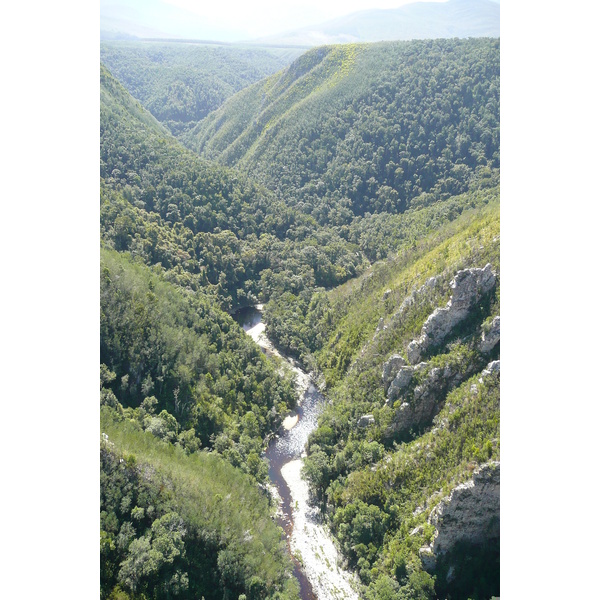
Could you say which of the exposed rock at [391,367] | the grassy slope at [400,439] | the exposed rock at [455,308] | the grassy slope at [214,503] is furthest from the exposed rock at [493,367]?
the grassy slope at [214,503]

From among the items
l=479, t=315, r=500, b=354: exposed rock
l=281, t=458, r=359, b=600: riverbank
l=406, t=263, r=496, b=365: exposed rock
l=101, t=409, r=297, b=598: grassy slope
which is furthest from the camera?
l=406, t=263, r=496, b=365: exposed rock

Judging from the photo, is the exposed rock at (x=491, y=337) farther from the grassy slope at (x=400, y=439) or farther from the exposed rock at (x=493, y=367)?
the exposed rock at (x=493, y=367)

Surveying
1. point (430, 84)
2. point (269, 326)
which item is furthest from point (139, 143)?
point (430, 84)

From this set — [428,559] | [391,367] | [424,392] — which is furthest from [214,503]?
[391,367]

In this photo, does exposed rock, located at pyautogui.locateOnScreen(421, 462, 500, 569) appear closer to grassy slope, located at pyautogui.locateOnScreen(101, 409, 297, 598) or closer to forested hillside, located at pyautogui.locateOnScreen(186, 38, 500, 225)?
grassy slope, located at pyautogui.locateOnScreen(101, 409, 297, 598)

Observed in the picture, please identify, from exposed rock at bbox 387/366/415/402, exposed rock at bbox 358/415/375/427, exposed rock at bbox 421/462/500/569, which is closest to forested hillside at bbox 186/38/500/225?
exposed rock at bbox 387/366/415/402

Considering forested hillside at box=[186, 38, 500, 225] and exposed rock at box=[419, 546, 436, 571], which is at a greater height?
forested hillside at box=[186, 38, 500, 225]

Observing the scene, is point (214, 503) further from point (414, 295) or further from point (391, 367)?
point (414, 295)
